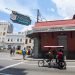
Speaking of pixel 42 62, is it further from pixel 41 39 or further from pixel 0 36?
pixel 0 36

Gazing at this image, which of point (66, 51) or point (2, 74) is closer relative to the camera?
point (2, 74)

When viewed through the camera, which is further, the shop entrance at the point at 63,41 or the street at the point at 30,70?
the shop entrance at the point at 63,41

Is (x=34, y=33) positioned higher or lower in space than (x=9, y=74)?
higher

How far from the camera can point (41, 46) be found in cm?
3969

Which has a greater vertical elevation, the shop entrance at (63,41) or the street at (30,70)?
the shop entrance at (63,41)

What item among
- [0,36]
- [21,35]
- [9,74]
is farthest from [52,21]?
[0,36]

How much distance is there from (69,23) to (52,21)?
129 inches

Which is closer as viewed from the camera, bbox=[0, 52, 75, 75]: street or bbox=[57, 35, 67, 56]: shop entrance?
bbox=[0, 52, 75, 75]: street

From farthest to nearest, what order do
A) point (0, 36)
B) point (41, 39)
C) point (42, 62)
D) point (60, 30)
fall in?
point (0, 36)
point (41, 39)
point (60, 30)
point (42, 62)

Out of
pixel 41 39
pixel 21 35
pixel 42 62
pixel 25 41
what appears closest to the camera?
pixel 42 62

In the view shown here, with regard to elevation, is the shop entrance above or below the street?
above

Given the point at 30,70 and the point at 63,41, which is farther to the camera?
the point at 63,41

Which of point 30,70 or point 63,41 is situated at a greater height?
point 63,41

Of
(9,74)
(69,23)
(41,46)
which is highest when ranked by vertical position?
(69,23)
